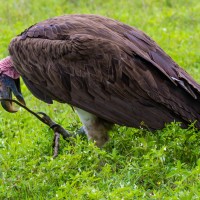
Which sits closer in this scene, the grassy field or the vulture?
the grassy field

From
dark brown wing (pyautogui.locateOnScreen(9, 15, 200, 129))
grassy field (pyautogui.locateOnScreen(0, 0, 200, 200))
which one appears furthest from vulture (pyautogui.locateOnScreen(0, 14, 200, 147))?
grassy field (pyautogui.locateOnScreen(0, 0, 200, 200))

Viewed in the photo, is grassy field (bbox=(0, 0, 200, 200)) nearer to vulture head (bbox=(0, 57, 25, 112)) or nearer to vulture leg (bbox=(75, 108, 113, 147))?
vulture leg (bbox=(75, 108, 113, 147))

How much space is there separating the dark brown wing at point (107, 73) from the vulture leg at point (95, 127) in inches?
7.2

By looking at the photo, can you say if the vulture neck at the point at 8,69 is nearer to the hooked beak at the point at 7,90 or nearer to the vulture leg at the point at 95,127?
the hooked beak at the point at 7,90

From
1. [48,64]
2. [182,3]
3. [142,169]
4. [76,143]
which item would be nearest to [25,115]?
[48,64]

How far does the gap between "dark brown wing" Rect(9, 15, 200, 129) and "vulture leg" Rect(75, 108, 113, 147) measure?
0.60 feet

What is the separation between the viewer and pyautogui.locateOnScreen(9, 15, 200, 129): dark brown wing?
6.32 m

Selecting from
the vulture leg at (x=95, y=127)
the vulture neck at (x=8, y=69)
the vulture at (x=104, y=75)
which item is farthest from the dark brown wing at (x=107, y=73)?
the vulture neck at (x=8, y=69)

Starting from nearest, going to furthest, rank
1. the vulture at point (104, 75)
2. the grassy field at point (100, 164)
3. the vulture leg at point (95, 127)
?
the grassy field at point (100, 164), the vulture at point (104, 75), the vulture leg at point (95, 127)

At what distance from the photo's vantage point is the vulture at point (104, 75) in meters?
6.32

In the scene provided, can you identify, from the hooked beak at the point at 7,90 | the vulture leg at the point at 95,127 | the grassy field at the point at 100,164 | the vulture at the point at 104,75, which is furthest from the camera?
the hooked beak at the point at 7,90

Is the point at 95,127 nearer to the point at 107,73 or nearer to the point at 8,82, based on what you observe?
the point at 107,73

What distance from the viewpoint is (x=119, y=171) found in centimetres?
592

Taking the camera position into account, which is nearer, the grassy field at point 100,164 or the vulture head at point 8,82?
the grassy field at point 100,164
